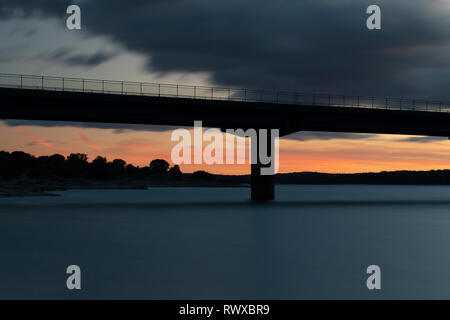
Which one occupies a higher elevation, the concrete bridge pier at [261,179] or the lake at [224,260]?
the concrete bridge pier at [261,179]

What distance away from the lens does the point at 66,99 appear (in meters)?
60.4

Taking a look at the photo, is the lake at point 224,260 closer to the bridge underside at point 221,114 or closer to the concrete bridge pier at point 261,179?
the bridge underside at point 221,114

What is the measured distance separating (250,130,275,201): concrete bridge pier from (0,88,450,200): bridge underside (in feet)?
0.51

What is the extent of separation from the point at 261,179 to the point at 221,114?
1360cm

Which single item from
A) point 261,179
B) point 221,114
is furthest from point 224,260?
point 261,179

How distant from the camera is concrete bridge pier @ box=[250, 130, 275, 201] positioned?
74.1 meters

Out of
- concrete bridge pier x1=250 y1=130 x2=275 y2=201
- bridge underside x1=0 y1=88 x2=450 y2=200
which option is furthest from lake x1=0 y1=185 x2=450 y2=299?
concrete bridge pier x1=250 y1=130 x2=275 y2=201

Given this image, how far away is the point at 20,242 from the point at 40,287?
581 inches

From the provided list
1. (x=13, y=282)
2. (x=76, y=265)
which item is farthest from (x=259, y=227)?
(x=13, y=282)

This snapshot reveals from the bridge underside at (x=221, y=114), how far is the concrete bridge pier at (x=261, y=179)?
15 centimetres

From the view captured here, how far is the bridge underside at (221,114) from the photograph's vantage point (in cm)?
6044

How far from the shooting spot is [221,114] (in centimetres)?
6925

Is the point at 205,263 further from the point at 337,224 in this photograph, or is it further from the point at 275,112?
the point at 275,112

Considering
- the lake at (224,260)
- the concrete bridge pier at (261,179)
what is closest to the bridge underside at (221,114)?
the concrete bridge pier at (261,179)
